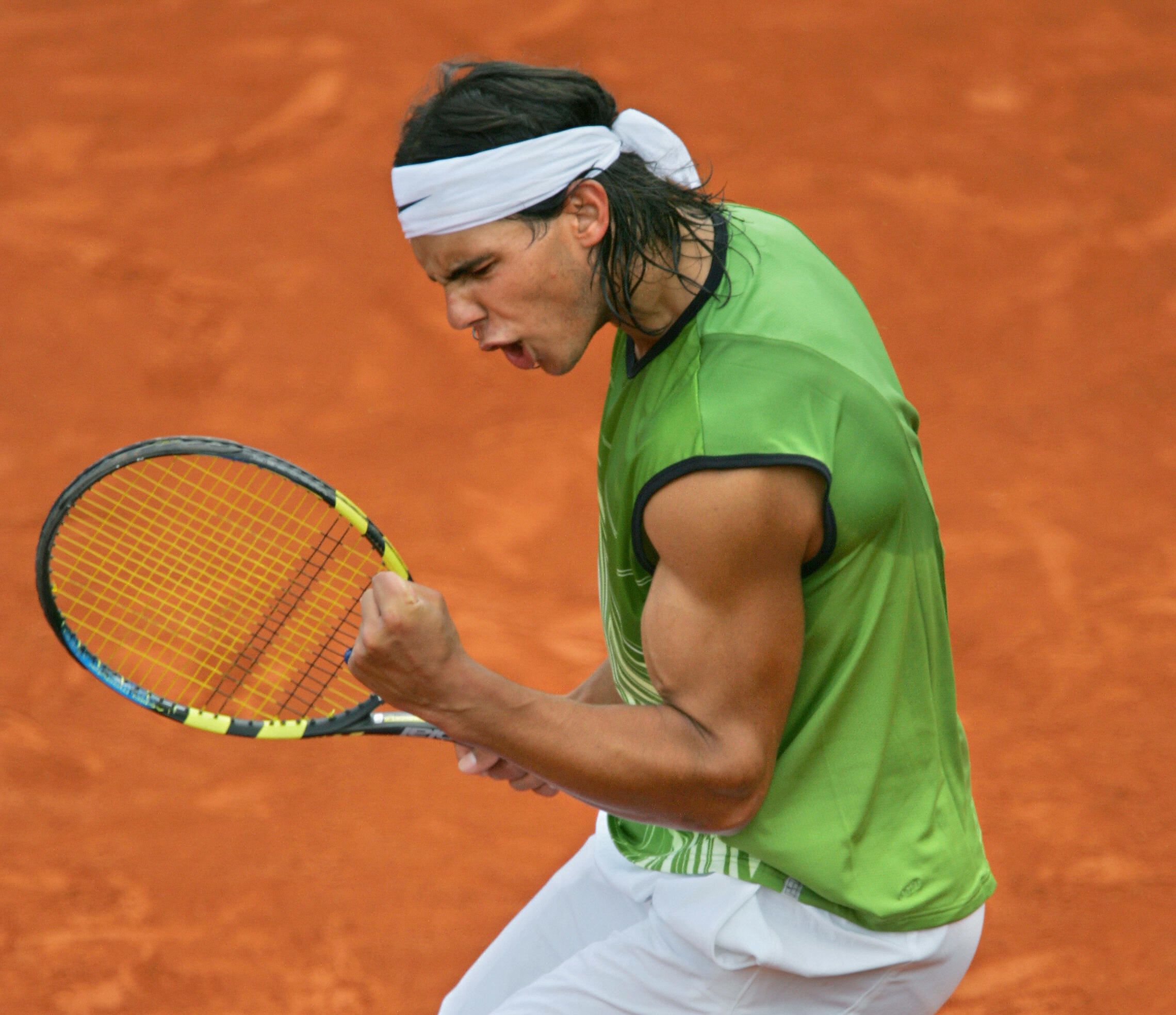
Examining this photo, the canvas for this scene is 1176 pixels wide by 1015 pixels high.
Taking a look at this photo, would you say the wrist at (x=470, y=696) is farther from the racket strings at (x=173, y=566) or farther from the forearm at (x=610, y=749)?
the racket strings at (x=173, y=566)

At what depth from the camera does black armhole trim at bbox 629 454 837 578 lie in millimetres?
1868

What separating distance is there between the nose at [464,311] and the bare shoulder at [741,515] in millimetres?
432

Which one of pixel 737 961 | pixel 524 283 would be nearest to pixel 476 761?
pixel 737 961

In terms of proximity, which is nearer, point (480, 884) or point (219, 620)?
point (480, 884)

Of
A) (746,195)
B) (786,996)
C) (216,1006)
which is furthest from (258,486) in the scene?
(786,996)

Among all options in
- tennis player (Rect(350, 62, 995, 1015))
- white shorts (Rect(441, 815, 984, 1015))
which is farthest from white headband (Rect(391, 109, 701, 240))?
white shorts (Rect(441, 815, 984, 1015))

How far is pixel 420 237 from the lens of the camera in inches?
84.8

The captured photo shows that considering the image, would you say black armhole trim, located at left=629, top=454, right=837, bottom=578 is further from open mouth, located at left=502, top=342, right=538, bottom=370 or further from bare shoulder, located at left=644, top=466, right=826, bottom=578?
open mouth, located at left=502, top=342, right=538, bottom=370

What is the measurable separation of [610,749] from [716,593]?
29 cm

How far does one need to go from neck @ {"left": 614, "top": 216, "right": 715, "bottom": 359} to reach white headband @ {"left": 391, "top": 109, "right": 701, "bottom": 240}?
19 centimetres

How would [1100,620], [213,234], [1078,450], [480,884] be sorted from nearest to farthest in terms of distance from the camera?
[480,884] < [1100,620] < [1078,450] < [213,234]

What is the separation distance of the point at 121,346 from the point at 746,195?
9.45ft

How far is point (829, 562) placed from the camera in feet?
6.57

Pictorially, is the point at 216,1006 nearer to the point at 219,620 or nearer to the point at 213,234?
the point at 219,620
